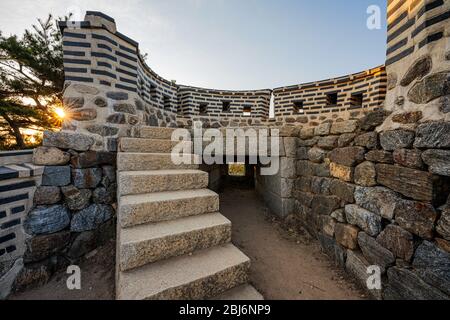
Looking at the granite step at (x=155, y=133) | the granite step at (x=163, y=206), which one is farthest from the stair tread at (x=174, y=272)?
the granite step at (x=155, y=133)

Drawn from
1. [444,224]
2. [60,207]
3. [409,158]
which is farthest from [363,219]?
[60,207]

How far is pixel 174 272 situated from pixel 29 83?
379 inches

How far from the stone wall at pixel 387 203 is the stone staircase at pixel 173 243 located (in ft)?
5.25

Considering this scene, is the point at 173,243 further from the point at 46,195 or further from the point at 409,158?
the point at 409,158

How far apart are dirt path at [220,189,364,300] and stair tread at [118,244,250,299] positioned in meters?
0.88

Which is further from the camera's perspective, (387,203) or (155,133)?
(155,133)

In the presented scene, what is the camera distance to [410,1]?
6.40 feet

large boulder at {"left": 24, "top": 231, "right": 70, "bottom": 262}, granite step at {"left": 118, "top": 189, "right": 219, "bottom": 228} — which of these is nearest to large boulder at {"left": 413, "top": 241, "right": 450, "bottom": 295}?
granite step at {"left": 118, "top": 189, "right": 219, "bottom": 228}

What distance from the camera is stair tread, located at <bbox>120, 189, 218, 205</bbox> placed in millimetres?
1983

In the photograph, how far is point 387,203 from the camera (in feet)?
6.75

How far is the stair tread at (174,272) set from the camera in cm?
138

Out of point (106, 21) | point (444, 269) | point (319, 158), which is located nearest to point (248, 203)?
point (319, 158)

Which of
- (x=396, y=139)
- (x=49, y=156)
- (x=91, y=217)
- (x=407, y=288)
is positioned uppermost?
(x=396, y=139)

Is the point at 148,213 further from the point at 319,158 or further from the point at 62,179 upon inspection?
the point at 319,158
